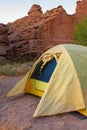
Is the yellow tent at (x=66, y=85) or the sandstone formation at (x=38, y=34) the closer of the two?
the yellow tent at (x=66, y=85)

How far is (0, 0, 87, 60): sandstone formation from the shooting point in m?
31.1

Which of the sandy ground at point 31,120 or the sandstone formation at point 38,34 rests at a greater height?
the sandstone formation at point 38,34

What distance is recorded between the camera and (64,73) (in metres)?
7.26

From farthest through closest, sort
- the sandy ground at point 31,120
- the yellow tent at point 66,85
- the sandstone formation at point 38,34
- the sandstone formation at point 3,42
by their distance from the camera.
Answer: the sandstone formation at point 38,34 < the sandstone formation at point 3,42 < the yellow tent at point 66,85 < the sandy ground at point 31,120

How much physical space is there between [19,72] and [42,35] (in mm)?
11803

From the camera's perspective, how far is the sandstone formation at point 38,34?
102ft

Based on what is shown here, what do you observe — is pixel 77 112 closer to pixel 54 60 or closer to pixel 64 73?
pixel 64 73

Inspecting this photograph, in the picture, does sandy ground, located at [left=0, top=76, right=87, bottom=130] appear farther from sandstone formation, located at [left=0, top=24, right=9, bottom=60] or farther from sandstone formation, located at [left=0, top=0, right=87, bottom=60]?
sandstone formation, located at [left=0, top=0, right=87, bottom=60]

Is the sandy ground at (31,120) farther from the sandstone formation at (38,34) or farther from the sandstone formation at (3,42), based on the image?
the sandstone formation at (38,34)

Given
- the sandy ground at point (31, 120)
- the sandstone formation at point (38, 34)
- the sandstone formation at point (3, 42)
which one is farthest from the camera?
the sandstone formation at point (38, 34)

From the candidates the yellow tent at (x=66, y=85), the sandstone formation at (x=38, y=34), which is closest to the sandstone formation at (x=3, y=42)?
the sandstone formation at (x=38, y=34)

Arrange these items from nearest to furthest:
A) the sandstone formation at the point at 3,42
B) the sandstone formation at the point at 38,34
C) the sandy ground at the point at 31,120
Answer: the sandy ground at the point at 31,120
the sandstone formation at the point at 3,42
the sandstone formation at the point at 38,34

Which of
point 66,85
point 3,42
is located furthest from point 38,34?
point 66,85

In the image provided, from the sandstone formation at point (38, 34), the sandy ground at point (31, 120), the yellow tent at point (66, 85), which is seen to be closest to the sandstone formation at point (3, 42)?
the sandstone formation at point (38, 34)
